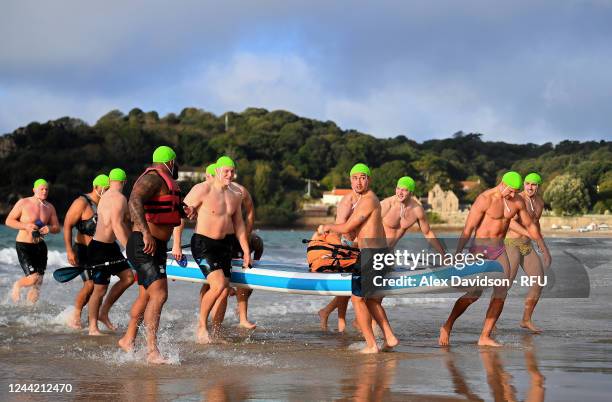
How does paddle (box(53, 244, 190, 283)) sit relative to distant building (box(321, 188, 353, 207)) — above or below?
above

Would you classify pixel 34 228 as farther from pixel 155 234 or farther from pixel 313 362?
pixel 313 362

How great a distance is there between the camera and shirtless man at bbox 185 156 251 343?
8891 mm

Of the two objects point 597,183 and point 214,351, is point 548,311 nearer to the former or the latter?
point 214,351

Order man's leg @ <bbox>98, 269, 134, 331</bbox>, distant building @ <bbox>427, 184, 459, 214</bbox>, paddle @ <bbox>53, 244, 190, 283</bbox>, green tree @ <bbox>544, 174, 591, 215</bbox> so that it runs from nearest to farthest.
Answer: paddle @ <bbox>53, 244, 190, 283</bbox> → man's leg @ <bbox>98, 269, 134, 331</bbox> → green tree @ <bbox>544, 174, 591, 215</bbox> → distant building @ <bbox>427, 184, 459, 214</bbox>

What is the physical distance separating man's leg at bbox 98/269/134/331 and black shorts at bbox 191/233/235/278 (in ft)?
A: 3.72

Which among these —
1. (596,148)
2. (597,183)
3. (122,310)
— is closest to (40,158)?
(597,183)

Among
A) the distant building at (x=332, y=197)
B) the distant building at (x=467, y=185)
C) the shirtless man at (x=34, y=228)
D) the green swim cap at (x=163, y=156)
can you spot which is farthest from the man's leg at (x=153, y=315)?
the distant building at (x=467, y=185)

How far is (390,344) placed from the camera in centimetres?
823

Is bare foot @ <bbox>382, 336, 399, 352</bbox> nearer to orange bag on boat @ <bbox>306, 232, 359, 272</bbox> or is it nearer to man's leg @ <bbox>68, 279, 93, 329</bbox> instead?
orange bag on boat @ <bbox>306, 232, 359, 272</bbox>

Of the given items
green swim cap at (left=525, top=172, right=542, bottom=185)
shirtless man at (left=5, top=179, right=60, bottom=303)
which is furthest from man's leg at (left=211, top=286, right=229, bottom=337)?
green swim cap at (left=525, top=172, right=542, bottom=185)

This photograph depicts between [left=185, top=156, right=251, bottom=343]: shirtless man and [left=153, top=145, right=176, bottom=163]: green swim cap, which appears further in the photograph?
[left=185, top=156, right=251, bottom=343]: shirtless man

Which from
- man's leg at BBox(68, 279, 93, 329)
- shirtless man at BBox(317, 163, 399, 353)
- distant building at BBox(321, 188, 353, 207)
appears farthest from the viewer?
distant building at BBox(321, 188, 353, 207)

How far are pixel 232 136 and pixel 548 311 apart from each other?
15500 cm

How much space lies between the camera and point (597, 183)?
4518 inches
